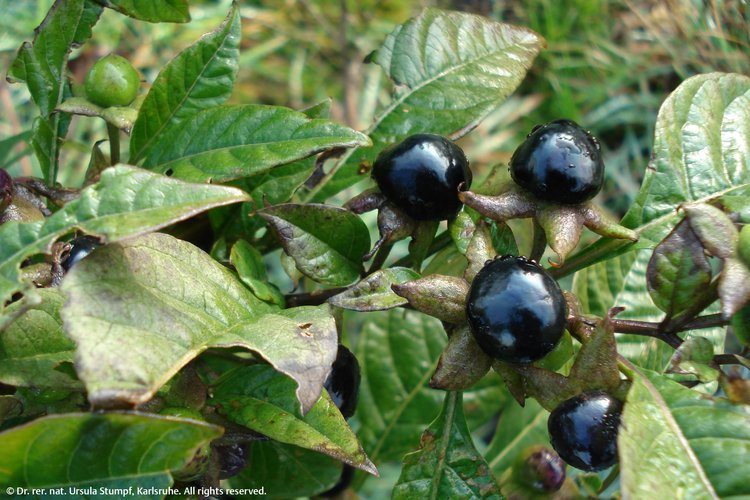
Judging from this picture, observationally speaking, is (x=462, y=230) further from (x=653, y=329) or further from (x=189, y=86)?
(x=189, y=86)

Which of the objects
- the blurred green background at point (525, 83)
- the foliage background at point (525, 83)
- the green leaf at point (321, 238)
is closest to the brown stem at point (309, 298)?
the green leaf at point (321, 238)

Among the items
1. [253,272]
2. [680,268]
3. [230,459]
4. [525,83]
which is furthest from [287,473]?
[525,83]

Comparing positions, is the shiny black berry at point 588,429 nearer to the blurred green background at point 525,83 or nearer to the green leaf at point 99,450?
the green leaf at point 99,450

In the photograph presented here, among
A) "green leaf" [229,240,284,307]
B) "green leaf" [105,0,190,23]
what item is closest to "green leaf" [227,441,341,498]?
"green leaf" [229,240,284,307]

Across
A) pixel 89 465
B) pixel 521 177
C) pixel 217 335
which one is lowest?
pixel 89 465

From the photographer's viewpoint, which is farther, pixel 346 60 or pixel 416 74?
pixel 346 60

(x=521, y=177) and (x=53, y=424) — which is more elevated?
(x=521, y=177)

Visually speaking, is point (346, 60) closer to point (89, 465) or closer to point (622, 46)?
point (622, 46)

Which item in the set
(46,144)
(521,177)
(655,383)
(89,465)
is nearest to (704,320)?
(655,383)
